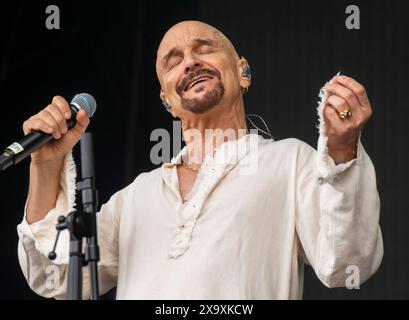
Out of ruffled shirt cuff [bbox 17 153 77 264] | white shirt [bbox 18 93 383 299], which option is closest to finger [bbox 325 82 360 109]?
white shirt [bbox 18 93 383 299]

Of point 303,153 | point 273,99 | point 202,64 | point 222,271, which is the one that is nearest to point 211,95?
point 202,64

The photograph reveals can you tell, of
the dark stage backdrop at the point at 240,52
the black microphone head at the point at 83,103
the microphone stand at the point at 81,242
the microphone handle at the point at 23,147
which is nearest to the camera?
the microphone stand at the point at 81,242

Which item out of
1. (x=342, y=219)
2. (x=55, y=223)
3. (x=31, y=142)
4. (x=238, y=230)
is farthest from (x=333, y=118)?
(x=55, y=223)

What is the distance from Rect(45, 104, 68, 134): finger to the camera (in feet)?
8.95

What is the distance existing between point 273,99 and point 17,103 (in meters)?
0.92

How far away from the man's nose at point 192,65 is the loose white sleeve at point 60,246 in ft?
1.36

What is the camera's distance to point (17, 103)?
12.7ft

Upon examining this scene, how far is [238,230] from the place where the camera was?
2.79 metres

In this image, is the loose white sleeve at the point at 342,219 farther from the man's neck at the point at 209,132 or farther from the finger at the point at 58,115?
the finger at the point at 58,115

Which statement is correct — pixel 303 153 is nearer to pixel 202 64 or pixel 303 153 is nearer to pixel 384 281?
pixel 202 64

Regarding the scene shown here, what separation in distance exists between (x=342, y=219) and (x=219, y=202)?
1.32 feet

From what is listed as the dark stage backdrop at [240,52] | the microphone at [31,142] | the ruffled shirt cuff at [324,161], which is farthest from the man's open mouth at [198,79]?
the dark stage backdrop at [240,52]

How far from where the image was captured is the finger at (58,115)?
8.95ft

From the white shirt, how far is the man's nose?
0.81ft
